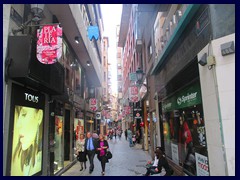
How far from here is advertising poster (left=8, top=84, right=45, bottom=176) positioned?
631cm

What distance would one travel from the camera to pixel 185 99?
757cm

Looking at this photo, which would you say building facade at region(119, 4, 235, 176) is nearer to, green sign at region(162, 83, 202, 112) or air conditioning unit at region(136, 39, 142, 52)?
green sign at region(162, 83, 202, 112)

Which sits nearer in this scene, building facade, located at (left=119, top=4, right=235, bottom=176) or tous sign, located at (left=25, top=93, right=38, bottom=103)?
building facade, located at (left=119, top=4, right=235, bottom=176)

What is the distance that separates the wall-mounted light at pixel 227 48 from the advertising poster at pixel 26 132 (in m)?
5.04

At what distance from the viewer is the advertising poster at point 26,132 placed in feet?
20.7

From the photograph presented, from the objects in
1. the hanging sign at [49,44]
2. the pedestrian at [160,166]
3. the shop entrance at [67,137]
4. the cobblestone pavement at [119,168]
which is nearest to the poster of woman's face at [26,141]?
the cobblestone pavement at [119,168]

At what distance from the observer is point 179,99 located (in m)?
8.21

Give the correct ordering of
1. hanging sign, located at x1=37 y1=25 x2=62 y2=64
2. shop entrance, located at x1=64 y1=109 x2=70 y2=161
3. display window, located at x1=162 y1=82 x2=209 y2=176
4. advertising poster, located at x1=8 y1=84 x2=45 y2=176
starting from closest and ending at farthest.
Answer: hanging sign, located at x1=37 y1=25 x2=62 y2=64
advertising poster, located at x1=8 y1=84 x2=45 y2=176
display window, located at x1=162 y1=82 x2=209 y2=176
shop entrance, located at x1=64 y1=109 x2=70 y2=161

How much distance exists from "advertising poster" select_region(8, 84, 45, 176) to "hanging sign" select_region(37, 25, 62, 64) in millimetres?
1522

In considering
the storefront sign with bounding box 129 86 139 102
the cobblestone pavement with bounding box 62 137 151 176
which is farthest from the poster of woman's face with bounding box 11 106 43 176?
the storefront sign with bounding box 129 86 139 102

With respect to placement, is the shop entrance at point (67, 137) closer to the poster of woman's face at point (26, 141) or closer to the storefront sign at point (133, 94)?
the poster of woman's face at point (26, 141)

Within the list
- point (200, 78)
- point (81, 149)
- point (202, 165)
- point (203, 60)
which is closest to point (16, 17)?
point (203, 60)
